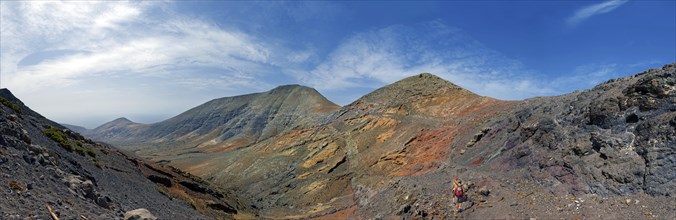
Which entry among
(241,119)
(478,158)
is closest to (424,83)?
(478,158)

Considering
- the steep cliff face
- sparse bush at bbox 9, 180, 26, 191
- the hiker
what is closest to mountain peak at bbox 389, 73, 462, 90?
the steep cliff face

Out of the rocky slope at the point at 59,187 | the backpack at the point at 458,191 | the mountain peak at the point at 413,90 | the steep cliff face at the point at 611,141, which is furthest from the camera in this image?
the mountain peak at the point at 413,90

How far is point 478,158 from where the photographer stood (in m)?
26.0

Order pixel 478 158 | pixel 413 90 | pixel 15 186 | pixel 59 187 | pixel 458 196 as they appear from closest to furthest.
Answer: pixel 15 186, pixel 59 187, pixel 458 196, pixel 478 158, pixel 413 90

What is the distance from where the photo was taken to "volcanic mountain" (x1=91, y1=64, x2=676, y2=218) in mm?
15133

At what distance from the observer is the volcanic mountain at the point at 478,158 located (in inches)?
596

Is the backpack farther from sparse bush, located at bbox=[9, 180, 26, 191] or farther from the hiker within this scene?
sparse bush, located at bbox=[9, 180, 26, 191]

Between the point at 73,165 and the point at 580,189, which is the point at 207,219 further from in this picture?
the point at 580,189

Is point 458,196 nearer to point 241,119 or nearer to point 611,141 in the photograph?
point 611,141

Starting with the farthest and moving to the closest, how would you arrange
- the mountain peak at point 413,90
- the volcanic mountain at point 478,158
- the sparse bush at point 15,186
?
1. the mountain peak at point 413,90
2. the volcanic mountain at point 478,158
3. the sparse bush at point 15,186

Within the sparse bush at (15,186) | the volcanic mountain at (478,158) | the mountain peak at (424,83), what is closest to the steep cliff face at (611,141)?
the volcanic mountain at (478,158)

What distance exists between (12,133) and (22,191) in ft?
20.9

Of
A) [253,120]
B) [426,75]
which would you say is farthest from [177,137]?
[426,75]

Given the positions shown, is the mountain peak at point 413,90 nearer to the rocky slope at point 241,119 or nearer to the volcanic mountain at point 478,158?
the volcanic mountain at point 478,158
